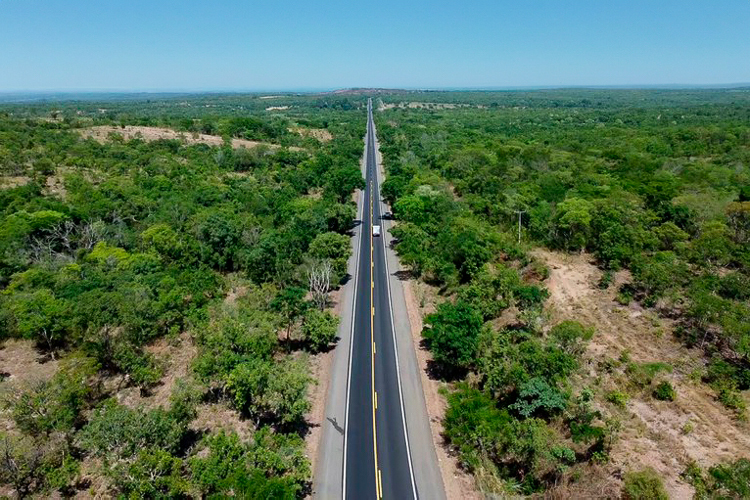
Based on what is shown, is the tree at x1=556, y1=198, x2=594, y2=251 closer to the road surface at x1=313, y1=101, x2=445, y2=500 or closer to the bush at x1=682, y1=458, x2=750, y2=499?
the road surface at x1=313, y1=101, x2=445, y2=500

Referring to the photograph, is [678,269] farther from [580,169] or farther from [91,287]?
[91,287]

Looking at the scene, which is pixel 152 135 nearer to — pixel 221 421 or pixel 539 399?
pixel 221 421

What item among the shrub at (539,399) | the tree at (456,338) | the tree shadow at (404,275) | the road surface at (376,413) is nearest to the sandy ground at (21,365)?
the road surface at (376,413)

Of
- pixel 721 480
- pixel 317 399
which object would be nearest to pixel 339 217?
pixel 317 399

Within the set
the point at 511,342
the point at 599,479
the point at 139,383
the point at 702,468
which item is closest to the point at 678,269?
the point at 511,342

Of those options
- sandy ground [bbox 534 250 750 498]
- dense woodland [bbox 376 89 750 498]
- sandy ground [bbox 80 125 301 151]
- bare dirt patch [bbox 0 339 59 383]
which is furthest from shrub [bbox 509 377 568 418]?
sandy ground [bbox 80 125 301 151]

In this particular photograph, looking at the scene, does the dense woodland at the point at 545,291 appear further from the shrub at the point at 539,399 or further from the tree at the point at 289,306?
the tree at the point at 289,306
